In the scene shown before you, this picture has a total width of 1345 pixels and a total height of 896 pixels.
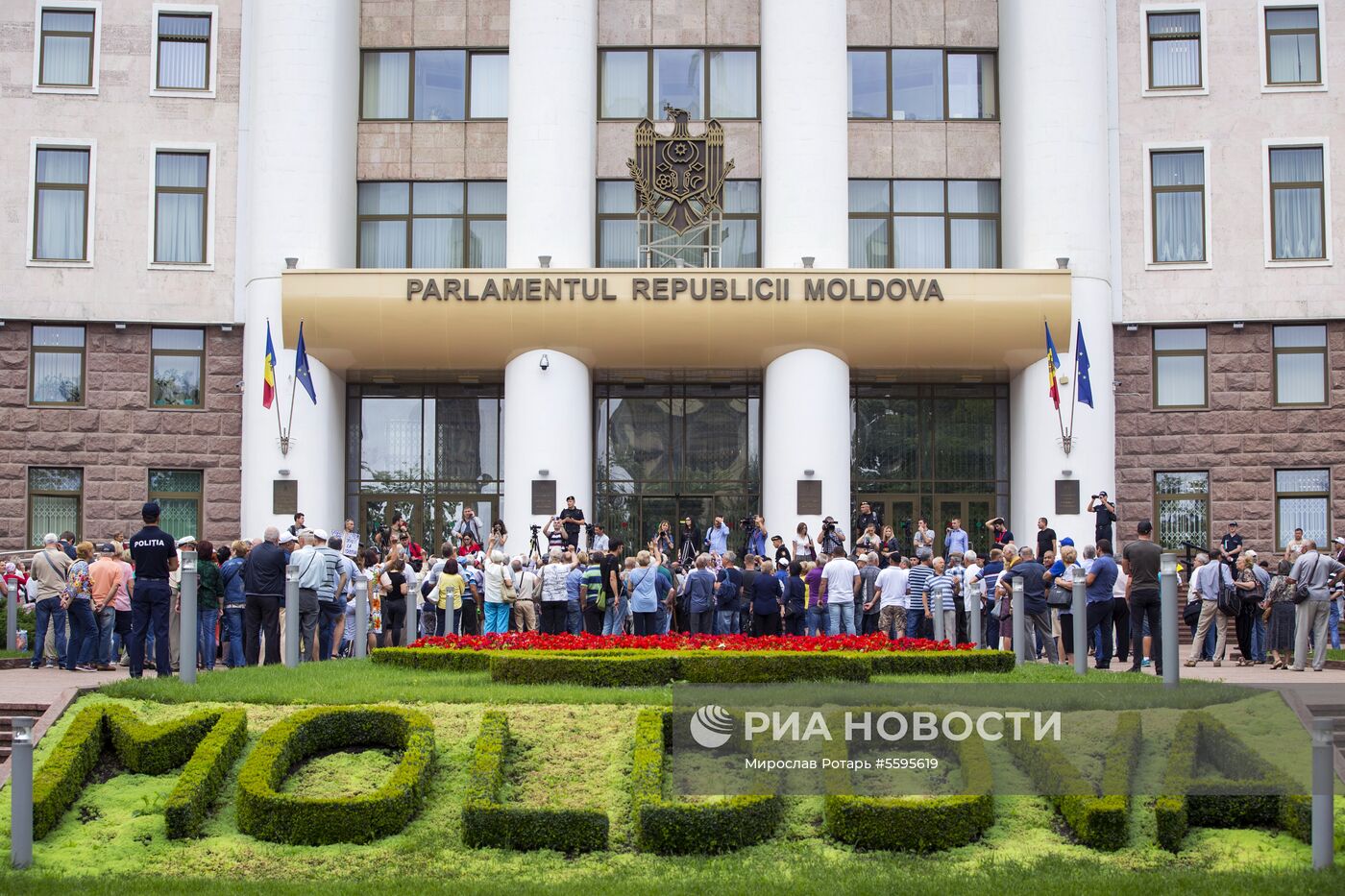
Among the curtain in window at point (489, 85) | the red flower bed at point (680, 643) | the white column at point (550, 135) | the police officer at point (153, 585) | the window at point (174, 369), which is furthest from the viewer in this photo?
the curtain in window at point (489, 85)

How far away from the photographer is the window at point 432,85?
38.0 metres

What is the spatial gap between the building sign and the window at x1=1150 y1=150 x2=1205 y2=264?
19.1ft

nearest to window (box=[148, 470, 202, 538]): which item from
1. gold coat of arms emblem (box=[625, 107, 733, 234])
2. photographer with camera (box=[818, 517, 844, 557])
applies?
gold coat of arms emblem (box=[625, 107, 733, 234])

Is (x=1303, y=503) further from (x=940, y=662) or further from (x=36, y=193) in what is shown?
(x=36, y=193)

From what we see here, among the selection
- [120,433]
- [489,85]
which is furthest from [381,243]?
[120,433]

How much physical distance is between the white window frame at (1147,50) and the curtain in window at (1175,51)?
124mm

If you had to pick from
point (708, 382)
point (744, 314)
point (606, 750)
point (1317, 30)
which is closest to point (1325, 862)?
point (606, 750)

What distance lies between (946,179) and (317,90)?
14.6 m

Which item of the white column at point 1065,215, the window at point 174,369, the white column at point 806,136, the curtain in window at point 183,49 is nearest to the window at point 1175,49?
the white column at point 1065,215

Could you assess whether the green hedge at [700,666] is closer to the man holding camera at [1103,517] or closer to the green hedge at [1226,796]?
the green hedge at [1226,796]

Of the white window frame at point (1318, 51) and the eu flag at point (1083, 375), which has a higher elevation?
the white window frame at point (1318, 51)

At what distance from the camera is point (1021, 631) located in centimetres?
2069

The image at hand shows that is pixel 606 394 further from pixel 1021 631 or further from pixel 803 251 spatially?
pixel 1021 631

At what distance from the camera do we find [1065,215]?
35250 millimetres
